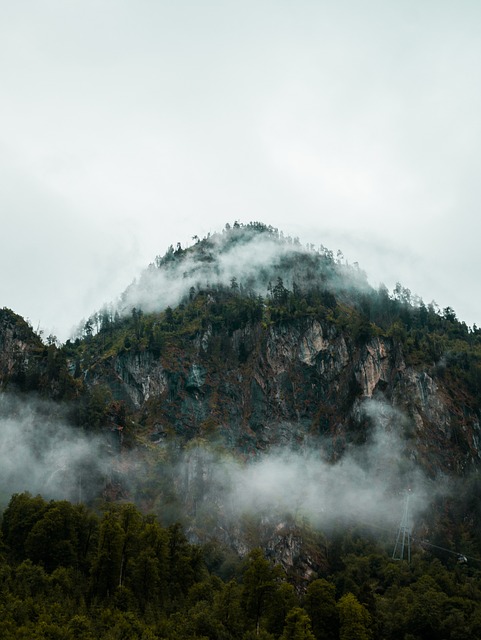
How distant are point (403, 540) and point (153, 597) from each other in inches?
2939

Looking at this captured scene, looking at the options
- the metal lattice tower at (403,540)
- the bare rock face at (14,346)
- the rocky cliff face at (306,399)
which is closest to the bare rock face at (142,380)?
the rocky cliff face at (306,399)

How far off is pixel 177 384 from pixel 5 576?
113 metres

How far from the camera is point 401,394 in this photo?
177 metres

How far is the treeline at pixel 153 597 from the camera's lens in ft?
245

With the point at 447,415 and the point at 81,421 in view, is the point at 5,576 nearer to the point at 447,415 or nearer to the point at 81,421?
the point at 81,421

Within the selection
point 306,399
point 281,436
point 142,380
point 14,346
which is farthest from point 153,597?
point 142,380

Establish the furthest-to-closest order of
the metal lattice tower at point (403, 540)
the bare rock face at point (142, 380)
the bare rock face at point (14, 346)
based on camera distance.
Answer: the bare rock face at point (142, 380) < the bare rock face at point (14, 346) < the metal lattice tower at point (403, 540)

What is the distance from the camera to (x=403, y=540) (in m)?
142

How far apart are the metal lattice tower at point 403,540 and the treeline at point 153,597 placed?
78.7ft

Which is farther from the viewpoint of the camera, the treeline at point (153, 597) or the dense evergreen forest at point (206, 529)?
the dense evergreen forest at point (206, 529)

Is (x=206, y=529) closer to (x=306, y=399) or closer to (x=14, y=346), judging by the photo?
(x=306, y=399)

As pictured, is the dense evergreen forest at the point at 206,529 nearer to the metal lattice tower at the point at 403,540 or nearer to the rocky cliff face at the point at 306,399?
the rocky cliff face at the point at 306,399

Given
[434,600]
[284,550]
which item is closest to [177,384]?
[284,550]

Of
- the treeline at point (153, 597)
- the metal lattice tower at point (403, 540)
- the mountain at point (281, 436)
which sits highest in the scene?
the mountain at point (281, 436)
